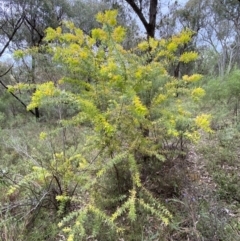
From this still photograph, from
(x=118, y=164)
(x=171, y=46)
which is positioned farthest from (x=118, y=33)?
(x=118, y=164)

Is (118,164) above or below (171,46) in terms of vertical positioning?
below

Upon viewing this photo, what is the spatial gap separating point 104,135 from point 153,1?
2516 millimetres

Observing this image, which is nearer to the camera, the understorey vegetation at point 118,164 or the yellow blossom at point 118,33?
the understorey vegetation at point 118,164

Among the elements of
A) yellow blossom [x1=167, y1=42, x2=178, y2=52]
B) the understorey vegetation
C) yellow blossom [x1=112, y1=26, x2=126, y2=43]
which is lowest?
the understorey vegetation

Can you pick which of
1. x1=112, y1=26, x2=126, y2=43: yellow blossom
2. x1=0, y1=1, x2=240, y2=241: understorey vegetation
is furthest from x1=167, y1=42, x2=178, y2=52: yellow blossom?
x1=112, y1=26, x2=126, y2=43: yellow blossom

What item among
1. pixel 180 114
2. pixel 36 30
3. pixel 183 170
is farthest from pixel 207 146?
pixel 36 30

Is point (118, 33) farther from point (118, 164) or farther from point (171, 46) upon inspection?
point (118, 164)

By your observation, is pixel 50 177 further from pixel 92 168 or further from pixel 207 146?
pixel 207 146

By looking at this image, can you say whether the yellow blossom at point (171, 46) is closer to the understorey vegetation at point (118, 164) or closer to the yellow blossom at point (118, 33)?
the understorey vegetation at point (118, 164)

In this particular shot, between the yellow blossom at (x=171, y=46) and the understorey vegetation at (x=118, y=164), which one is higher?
the yellow blossom at (x=171, y=46)

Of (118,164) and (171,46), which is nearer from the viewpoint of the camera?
(171,46)

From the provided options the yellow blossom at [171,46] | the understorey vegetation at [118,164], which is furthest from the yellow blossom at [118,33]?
the yellow blossom at [171,46]

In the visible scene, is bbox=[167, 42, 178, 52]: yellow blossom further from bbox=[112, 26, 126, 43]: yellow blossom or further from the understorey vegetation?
bbox=[112, 26, 126, 43]: yellow blossom

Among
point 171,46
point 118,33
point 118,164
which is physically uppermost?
point 118,33
